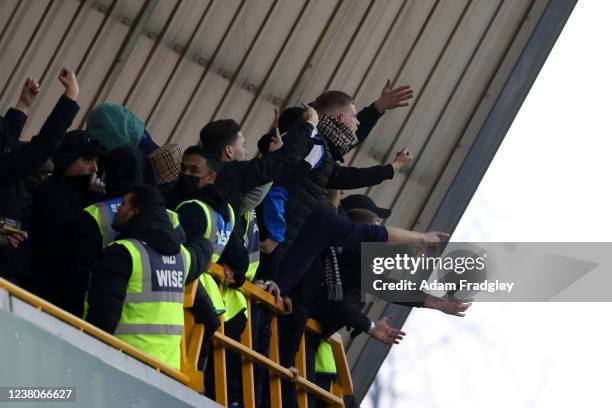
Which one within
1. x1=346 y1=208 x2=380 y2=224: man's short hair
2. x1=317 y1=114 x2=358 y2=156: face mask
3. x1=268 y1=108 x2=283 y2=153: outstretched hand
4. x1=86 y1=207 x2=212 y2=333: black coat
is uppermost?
x1=317 y1=114 x2=358 y2=156: face mask

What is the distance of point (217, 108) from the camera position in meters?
14.9

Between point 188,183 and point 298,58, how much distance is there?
6.17 metres

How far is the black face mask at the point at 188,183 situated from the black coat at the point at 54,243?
731mm

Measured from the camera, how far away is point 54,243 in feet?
27.5

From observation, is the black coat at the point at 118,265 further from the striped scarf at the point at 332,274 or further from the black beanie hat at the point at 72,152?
the striped scarf at the point at 332,274

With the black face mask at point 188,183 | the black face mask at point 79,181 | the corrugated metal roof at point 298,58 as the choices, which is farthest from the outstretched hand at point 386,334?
the corrugated metal roof at point 298,58

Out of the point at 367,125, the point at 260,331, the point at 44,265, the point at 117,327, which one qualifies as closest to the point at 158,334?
the point at 117,327

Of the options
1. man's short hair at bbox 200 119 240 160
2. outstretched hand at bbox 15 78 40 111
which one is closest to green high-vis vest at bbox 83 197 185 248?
outstretched hand at bbox 15 78 40 111

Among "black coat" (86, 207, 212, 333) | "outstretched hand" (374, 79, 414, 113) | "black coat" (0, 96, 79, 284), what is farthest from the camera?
"outstretched hand" (374, 79, 414, 113)

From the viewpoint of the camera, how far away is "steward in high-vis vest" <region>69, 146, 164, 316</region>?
8086 mm

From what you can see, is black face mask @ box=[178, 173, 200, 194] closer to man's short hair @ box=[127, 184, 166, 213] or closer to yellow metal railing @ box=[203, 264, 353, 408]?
yellow metal railing @ box=[203, 264, 353, 408]

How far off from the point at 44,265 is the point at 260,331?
87.9 inches

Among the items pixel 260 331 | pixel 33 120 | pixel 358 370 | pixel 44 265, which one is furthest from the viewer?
pixel 358 370

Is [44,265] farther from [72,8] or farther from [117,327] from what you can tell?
[72,8]
